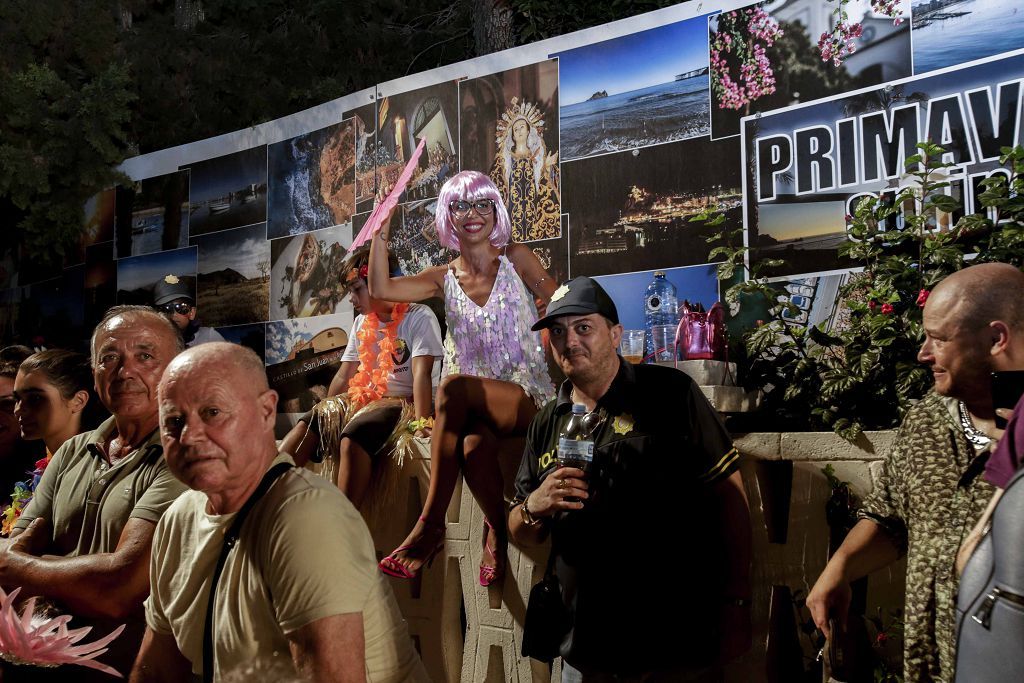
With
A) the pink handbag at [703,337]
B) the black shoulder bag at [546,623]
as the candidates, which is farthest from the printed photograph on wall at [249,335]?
the black shoulder bag at [546,623]

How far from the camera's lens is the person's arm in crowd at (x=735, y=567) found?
2939 millimetres

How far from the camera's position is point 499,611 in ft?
13.4

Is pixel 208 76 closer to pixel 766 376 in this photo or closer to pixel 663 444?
pixel 766 376

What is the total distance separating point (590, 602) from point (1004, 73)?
287 centimetres

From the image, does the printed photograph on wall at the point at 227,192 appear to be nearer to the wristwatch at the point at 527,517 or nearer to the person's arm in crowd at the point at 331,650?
the wristwatch at the point at 527,517

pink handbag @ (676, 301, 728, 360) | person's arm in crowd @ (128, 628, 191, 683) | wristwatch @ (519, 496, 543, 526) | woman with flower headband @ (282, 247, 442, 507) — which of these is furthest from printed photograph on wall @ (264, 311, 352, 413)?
person's arm in crowd @ (128, 628, 191, 683)

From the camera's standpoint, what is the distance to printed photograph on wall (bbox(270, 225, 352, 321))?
20.7 ft

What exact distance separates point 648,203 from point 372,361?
1767mm

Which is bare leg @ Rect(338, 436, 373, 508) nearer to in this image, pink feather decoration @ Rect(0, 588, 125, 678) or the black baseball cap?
the black baseball cap

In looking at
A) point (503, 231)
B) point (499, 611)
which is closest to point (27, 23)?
point (503, 231)

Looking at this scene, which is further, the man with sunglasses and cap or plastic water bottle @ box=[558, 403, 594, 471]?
the man with sunglasses and cap

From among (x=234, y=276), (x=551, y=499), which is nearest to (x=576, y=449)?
(x=551, y=499)

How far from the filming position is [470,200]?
5.00 m

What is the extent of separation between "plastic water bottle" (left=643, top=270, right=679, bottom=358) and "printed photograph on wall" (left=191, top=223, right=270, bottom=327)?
9.54 ft
